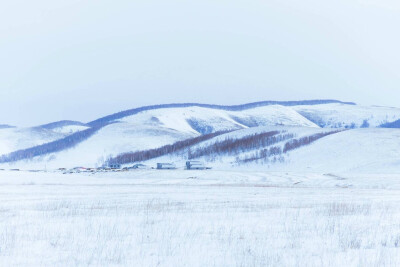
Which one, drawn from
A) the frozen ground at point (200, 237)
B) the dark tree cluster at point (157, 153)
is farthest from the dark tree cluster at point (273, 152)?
the frozen ground at point (200, 237)

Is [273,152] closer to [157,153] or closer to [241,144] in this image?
[241,144]

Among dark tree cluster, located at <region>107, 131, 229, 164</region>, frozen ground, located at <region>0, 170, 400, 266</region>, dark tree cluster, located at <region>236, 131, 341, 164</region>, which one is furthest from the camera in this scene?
dark tree cluster, located at <region>107, 131, 229, 164</region>

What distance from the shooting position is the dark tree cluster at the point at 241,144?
149250 millimetres

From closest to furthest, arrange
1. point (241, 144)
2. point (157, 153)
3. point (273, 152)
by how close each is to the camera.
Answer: point (273, 152), point (241, 144), point (157, 153)

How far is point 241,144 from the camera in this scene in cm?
15600

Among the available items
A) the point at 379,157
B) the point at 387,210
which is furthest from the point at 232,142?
the point at 387,210

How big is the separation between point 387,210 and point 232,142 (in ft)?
478

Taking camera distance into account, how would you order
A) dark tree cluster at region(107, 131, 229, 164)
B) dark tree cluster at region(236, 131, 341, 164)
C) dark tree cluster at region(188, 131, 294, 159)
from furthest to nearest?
dark tree cluster at region(107, 131, 229, 164) → dark tree cluster at region(188, 131, 294, 159) → dark tree cluster at region(236, 131, 341, 164)

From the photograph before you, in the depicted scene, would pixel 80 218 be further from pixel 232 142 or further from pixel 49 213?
pixel 232 142

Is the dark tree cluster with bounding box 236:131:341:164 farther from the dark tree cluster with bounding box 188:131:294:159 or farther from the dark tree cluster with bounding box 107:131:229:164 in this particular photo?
the dark tree cluster with bounding box 107:131:229:164

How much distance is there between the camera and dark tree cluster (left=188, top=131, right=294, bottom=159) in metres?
149

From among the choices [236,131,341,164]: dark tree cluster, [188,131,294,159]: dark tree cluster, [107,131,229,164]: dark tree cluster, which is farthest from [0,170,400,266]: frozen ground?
[107,131,229,164]: dark tree cluster

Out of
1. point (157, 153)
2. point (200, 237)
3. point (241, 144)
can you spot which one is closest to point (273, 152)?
point (241, 144)

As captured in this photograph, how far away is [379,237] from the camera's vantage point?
1298cm
